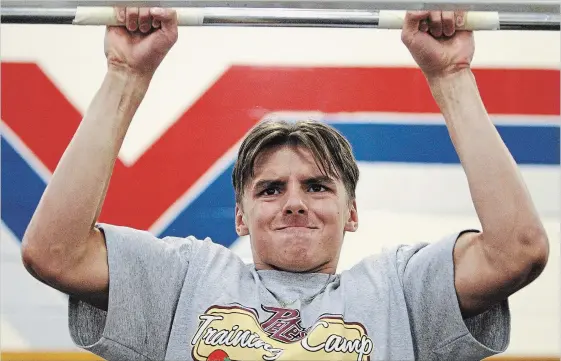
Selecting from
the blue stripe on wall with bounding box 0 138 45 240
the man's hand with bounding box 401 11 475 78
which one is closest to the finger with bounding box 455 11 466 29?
the man's hand with bounding box 401 11 475 78

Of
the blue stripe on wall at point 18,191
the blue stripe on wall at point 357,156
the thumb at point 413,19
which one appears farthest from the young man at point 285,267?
the blue stripe on wall at point 18,191

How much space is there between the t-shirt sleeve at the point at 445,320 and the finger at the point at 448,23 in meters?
0.28

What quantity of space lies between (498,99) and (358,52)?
30cm

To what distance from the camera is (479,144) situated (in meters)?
0.97

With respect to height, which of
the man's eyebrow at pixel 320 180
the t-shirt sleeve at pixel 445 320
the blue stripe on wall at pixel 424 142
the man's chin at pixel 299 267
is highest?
the blue stripe on wall at pixel 424 142

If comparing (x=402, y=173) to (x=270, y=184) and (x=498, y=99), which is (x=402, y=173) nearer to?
(x=498, y=99)

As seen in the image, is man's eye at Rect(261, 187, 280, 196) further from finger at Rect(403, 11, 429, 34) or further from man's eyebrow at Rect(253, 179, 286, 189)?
finger at Rect(403, 11, 429, 34)

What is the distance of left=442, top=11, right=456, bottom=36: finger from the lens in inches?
39.6

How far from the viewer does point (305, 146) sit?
3.78ft

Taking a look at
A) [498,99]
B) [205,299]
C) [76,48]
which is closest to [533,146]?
[498,99]

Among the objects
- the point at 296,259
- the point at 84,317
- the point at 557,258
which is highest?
the point at 557,258

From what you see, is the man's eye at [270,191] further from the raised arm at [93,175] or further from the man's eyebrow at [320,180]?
the raised arm at [93,175]

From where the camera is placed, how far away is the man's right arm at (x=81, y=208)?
952 mm

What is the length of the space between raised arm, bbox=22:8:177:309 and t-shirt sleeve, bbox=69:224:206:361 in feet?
0.06
